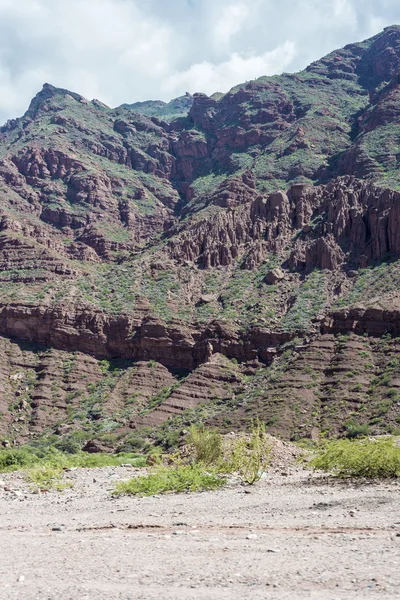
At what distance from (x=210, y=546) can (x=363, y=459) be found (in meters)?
10.0

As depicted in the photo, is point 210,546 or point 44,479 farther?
point 44,479

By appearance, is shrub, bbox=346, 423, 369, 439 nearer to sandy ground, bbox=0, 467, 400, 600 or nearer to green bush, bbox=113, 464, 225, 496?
green bush, bbox=113, 464, 225, 496

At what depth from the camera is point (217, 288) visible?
287 feet

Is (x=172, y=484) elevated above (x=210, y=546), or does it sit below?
below

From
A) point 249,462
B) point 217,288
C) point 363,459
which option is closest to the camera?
point 363,459

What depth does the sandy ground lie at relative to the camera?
22.7 ft

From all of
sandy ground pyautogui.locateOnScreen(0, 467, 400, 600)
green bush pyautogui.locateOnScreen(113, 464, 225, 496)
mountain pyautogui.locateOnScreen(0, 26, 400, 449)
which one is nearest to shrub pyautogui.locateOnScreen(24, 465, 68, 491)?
green bush pyautogui.locateOnScreen(113, 464, 225, 496)

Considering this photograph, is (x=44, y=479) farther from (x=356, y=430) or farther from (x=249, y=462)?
(x=356, y=430)

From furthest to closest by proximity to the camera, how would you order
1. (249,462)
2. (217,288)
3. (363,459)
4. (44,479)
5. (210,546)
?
1. (217,288)
2. (44,479)
3. (249,462)
4. (363,459)
5. (210,546)

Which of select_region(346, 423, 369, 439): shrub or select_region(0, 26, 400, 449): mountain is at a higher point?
select_region(0, 26, 400, 449): mountain

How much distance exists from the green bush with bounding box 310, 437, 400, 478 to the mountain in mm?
26853

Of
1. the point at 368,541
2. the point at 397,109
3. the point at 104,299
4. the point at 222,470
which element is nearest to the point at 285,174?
the point at 397,109

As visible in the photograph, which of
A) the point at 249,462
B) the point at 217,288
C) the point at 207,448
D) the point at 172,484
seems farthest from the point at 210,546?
the point at 217,288

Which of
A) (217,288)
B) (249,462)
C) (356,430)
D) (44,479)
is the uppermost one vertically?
(217,288)
